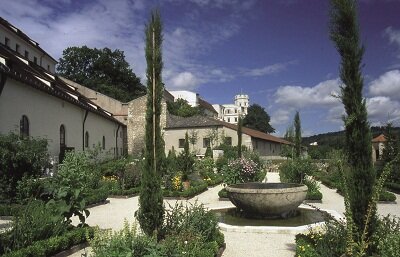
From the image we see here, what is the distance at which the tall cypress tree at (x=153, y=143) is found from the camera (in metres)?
7.90

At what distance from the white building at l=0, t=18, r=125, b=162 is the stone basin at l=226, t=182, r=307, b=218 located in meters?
11.3

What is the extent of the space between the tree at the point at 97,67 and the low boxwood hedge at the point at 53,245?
5483cm

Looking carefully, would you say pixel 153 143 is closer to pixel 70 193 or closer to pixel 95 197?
pixel 70 193

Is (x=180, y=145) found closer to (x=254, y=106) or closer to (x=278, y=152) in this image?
(x=278, y=152)

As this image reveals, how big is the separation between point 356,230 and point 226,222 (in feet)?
17.6

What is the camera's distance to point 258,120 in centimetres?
9269

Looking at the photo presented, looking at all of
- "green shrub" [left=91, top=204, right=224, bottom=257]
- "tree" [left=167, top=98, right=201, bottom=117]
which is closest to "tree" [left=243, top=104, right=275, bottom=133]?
"tree" [left=167, top=98, right=201, bottom=117]

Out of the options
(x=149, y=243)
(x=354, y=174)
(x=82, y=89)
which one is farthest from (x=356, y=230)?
(x=82, y=89)

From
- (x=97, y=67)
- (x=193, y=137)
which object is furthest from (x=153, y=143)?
(x=97, y=67)

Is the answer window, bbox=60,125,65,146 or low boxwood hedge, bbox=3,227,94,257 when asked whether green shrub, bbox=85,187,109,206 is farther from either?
window, bbox=60,125,65,146

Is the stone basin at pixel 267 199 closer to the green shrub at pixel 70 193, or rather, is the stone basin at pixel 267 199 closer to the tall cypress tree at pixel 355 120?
the tall cypress tree at pixel 355 120

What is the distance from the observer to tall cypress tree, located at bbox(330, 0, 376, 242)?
628cm

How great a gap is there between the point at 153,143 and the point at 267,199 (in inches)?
161

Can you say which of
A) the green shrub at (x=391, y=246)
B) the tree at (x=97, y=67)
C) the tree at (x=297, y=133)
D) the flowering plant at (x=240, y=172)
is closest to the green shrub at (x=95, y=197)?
the flowering plant at (x=240, y=172)
